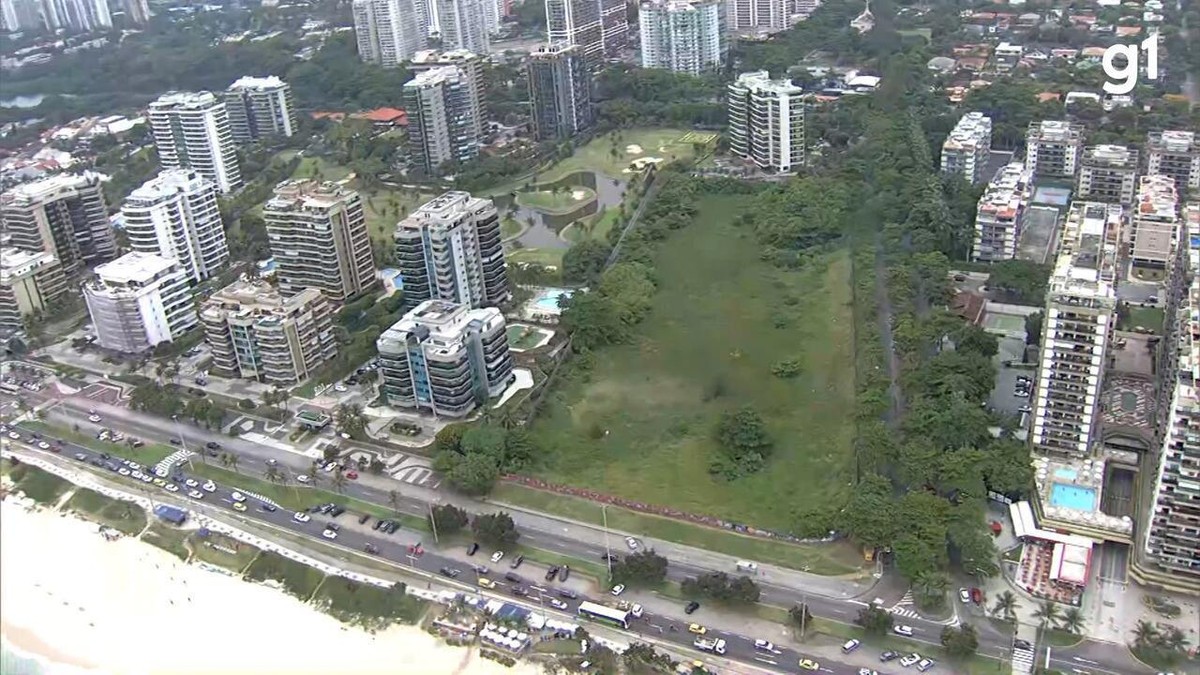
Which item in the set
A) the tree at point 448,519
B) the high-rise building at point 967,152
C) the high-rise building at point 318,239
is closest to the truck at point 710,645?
the tree at point 448,519

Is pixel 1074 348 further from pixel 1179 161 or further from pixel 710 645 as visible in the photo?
pixel 1179 161

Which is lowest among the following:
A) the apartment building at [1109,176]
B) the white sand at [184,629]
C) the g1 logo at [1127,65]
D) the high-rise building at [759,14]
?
the white sand at [184,629]

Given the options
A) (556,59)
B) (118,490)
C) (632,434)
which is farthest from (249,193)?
(632,434)

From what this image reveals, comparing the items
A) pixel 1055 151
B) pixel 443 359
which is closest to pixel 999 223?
pixel 1055 151

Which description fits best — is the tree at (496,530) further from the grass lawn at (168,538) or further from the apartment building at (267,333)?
the apartment building at (267,333)

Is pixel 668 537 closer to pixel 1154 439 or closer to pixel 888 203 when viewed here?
pixel 1154 439

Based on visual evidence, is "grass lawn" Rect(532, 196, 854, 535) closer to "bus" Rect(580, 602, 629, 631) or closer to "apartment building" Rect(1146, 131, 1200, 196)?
"bus" Rect(580, 602, 629, 631)

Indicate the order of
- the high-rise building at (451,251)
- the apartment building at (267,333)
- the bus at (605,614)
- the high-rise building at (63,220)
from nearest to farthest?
the bus at (605,614)
the apartment building at (267,333)
the high-rise building at (451,251)
the high-rise building at (63,220)
